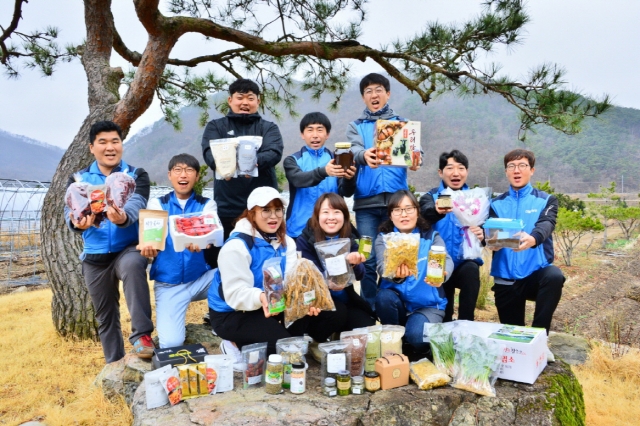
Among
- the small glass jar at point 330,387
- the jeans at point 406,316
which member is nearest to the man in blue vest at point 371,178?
the jeans at point 406,316

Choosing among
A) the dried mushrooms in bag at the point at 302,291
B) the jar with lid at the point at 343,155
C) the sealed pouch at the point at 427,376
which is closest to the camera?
the sealed pouch at the point at 427,376

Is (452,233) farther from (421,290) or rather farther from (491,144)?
(491,144)

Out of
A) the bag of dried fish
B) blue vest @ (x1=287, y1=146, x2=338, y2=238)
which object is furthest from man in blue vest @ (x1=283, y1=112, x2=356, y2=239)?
the bag of dried fish

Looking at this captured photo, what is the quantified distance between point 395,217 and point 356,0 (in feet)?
9.92

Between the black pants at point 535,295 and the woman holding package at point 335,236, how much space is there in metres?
1.14

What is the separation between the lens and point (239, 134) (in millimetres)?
3826

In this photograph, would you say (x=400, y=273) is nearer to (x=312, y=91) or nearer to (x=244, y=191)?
(x=244, y=191)

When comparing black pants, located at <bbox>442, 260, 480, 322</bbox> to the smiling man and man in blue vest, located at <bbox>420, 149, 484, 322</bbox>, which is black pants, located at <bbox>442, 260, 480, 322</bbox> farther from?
the smiling man

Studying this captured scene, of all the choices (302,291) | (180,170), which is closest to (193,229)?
(180,170)

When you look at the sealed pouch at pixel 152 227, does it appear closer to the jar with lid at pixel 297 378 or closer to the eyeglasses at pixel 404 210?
the jar with lid at pixel 297 378

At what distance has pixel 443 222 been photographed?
3.59 meters

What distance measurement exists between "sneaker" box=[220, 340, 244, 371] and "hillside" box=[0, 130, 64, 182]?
346 feet

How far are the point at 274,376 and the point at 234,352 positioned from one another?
607 mm

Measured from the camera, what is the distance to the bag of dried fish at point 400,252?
10.0 feet
